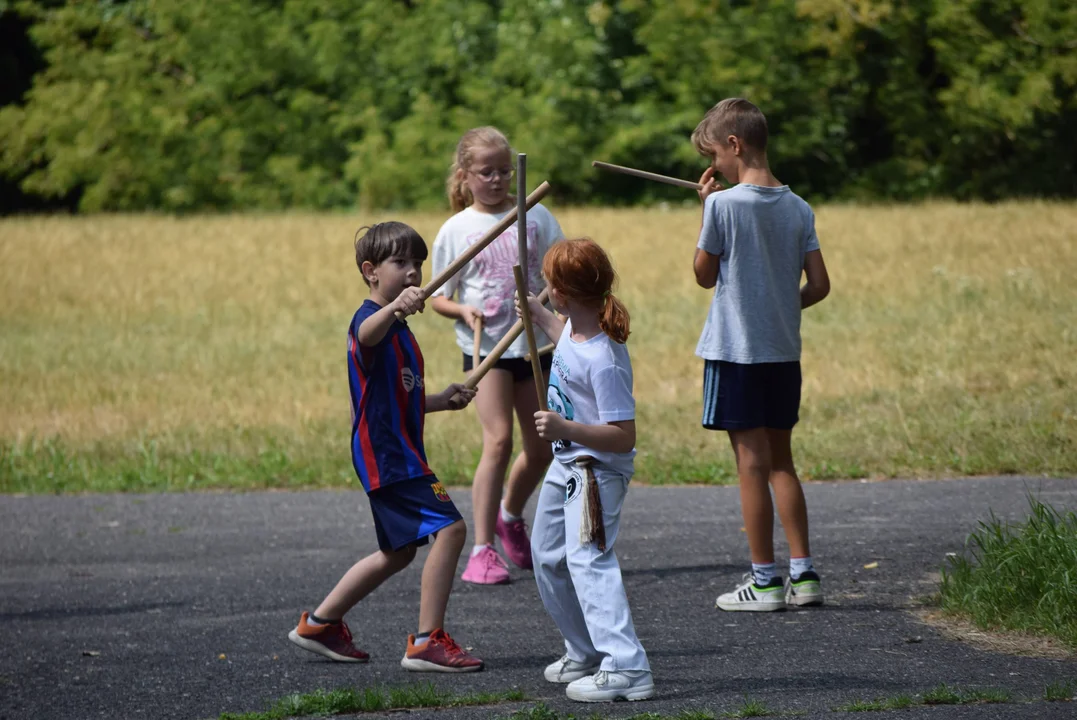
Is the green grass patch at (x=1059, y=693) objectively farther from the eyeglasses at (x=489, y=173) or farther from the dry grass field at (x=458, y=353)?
the dry grass field at (x=458, y=353)

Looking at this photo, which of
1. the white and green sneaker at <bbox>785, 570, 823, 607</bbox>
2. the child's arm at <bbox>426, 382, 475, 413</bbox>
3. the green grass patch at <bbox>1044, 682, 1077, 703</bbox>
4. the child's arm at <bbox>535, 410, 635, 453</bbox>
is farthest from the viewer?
the white and green sneaker at <bbox>785, 570, 823, 607</bbox>

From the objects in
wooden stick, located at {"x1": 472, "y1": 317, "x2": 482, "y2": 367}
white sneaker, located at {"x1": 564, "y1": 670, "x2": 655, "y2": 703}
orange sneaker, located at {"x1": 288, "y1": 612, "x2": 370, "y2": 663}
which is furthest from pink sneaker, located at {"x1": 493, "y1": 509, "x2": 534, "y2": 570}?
white sneaker, located at {"x1": 564, "y1": 670, "x2": 655, "y2": 703}

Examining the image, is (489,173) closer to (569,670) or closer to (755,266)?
(755,266)

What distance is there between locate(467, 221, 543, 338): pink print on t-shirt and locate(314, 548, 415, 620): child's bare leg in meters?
1.43

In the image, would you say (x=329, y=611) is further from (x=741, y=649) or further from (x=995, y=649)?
(x=995, y=649)

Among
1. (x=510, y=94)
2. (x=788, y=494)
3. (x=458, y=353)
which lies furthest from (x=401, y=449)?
(x=510, y=94)

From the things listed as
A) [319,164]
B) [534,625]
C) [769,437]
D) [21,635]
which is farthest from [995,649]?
[319,164]

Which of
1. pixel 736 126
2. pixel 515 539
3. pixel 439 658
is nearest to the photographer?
pixel 439 658

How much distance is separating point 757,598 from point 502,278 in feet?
5.57

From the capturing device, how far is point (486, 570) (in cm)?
609

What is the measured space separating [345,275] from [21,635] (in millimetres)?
14076

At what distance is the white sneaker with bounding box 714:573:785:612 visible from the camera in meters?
5.38

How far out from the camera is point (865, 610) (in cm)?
534

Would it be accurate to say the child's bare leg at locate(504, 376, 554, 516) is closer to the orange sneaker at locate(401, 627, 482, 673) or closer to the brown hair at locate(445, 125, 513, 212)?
the brown hair at locate(445, 125, 513, 212)
